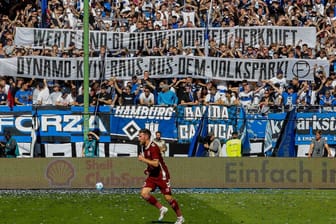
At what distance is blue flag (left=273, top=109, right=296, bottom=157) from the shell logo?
611 cm

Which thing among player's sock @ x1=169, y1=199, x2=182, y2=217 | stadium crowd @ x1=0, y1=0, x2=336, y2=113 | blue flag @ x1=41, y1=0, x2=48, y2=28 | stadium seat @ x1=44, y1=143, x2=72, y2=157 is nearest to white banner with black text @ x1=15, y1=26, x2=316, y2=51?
stadium crowd @ x1=0, y1=0, x2=336, y2=113

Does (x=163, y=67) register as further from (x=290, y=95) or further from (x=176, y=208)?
(x=176, y=208)

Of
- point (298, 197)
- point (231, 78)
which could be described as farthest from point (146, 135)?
point (231, 78)

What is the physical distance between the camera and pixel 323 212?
861 inches

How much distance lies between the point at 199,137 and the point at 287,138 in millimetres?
2633

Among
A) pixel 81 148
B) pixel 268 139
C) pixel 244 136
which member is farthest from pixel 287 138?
pixel 81 148

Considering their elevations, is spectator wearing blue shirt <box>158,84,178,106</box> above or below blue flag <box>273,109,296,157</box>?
A: above

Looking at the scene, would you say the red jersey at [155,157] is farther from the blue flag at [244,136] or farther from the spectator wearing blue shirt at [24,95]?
the spectator wearing blue shirt at [24,95]

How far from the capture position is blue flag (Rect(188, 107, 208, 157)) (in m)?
28.6

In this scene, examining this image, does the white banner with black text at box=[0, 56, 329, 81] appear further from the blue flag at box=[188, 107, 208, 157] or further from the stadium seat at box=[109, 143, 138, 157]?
the stadium seat at box=[109, 143, 138, 157]

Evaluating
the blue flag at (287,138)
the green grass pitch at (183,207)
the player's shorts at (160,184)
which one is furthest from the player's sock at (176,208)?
the blue flag at (287,138)

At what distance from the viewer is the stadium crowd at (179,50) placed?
29.7m

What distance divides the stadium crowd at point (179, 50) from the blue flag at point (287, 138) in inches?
23.2

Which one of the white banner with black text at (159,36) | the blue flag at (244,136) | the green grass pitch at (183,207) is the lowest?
the green grass pitch at (183,207)
